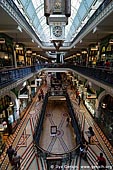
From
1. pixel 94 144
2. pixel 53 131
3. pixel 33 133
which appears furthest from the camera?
pixel 53 131

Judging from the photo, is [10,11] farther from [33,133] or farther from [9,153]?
[33,133]

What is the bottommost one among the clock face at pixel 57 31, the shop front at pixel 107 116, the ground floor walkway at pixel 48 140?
the ground floor walkway at pixel 48 140

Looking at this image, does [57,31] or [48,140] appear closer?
[48,140]

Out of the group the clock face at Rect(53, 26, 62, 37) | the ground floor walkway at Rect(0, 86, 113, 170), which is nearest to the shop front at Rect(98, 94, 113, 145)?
the ground floor walkway at Rect(0, 86, 113, 170)

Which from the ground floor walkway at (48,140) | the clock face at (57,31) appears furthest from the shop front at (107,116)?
the clock face at (57,31)

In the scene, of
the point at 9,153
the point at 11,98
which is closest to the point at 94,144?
the point at 9,153

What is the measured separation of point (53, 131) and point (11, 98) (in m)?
4.58

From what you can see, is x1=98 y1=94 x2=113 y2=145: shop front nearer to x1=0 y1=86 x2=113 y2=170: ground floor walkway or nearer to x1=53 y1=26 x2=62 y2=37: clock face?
x1=0 y1=86 x2=113 y2=170: ground floor walkway

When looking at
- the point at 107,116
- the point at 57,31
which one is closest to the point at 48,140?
the point at 107,116

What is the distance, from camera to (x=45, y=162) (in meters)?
10.2

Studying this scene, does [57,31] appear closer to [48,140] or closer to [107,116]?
[107,116]

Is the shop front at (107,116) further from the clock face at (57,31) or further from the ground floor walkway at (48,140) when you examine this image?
the clock face at (57,31)

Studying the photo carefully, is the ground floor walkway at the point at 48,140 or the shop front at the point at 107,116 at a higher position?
the shop front at the point at 107,116

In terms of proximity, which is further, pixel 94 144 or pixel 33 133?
pixel 33 133
